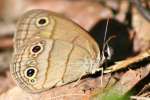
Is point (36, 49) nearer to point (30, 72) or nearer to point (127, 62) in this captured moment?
point (30, 72)

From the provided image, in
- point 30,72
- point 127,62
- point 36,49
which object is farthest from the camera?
point 36,49

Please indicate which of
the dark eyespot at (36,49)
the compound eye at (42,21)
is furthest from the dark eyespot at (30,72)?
the compound eye at (42,21)

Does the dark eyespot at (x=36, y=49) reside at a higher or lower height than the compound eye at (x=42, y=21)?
A: lower

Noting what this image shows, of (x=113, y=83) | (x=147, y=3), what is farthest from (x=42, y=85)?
(x=147, y=3)

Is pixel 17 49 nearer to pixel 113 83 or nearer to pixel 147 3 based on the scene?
pixel 113 83

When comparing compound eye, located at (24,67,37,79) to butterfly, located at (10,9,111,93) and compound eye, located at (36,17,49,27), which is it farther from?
compound eye, located at (36,17,49,27)

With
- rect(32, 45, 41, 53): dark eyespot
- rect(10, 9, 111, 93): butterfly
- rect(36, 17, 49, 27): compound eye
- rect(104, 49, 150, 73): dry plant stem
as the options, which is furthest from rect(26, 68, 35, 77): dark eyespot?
rect(104, 49, 150, 73): dry plant stem

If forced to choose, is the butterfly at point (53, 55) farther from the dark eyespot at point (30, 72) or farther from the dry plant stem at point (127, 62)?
the dry plant stem at point (127, 62)

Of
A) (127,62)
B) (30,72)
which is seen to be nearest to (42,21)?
(30,72)
